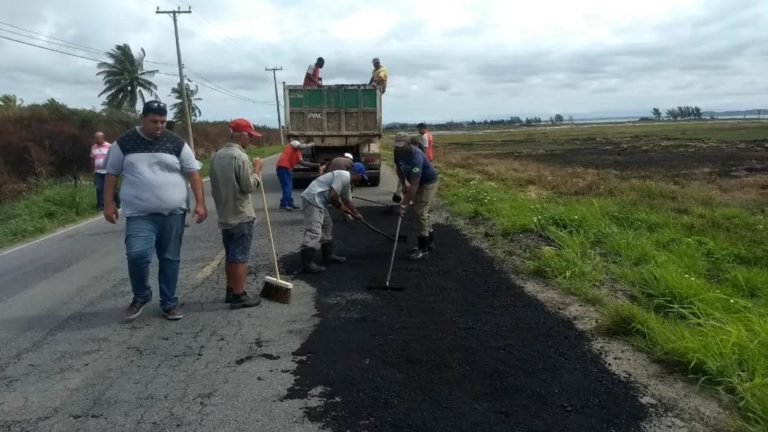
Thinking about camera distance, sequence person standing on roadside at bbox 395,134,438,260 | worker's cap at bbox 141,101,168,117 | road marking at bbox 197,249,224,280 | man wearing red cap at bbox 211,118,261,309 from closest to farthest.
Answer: worker's cap at bbox 141,101,168,117 → man wearing red cap at bbox 211,118,261,309 → road marking at bbox 197,249,224,280 → person standing on roadside at bbox 395,134,438,260

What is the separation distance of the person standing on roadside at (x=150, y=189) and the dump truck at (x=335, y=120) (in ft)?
30.0

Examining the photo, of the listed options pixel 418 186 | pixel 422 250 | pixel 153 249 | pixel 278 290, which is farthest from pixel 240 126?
pixel 422 250

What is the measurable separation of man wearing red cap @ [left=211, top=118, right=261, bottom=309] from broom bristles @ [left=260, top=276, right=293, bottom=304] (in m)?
0.17

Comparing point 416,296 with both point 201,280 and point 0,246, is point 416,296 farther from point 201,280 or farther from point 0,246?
point 0,246

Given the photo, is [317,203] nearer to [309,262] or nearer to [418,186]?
[309,262]

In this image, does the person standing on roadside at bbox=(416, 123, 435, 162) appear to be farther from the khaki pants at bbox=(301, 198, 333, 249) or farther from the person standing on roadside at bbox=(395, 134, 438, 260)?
the khaki pants at bbox=(301, 198, 333, 249)

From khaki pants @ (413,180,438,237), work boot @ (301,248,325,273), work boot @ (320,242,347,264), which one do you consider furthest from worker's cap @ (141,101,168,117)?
khaki pants @ (413,180,438,237)

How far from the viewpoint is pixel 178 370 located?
366 centimetres

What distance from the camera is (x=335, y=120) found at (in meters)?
13.8

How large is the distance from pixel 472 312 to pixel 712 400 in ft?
6.44

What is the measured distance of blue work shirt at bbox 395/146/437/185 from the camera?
6.64m

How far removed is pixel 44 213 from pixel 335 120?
21.3 feet

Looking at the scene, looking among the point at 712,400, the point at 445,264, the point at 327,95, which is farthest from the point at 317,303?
the point at 327,95

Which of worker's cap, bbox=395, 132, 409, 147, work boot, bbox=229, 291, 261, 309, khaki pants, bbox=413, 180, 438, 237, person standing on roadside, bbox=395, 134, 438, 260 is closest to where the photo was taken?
work boot, bbox=229, 291, 261, 309
